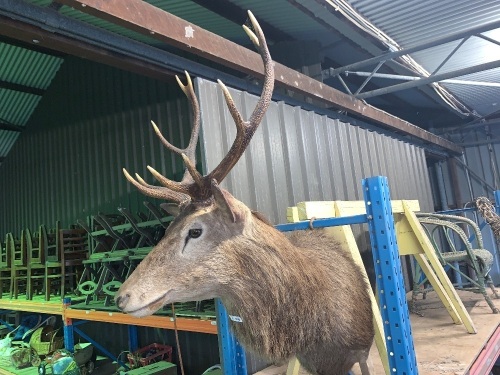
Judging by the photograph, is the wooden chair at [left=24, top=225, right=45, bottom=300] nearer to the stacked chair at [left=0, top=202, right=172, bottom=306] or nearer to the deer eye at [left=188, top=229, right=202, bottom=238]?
the stacked chair at [left=0, top=202, right=172, bottom=306]

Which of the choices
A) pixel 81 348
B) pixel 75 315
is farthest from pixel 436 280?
pixel 81 348

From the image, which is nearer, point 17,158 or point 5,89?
point 5,89

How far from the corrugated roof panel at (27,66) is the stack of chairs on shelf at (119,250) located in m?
4.29

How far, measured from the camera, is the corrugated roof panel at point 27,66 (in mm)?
6744

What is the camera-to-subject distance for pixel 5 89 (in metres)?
7.55

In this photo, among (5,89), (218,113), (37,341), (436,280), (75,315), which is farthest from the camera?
(5,89)

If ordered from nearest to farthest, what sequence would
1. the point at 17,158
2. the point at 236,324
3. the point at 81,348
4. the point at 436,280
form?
1. the point at 236,324
2. the point at 436,280
3. the point at 81,348
4. the point at 17,158

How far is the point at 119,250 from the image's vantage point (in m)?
4.22

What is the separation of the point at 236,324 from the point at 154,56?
2.07m

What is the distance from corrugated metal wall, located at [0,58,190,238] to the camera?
5219 mm

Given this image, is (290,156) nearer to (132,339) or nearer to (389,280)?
(389,280)

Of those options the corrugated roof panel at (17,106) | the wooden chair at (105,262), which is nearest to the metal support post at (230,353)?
the wooden chair at (105,262)

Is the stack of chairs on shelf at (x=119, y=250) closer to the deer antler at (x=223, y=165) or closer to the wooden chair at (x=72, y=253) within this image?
the wooden chair at (x=72, y=253)

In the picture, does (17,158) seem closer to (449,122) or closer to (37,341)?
(37,341)
